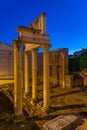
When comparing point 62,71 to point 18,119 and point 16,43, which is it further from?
point 18,119

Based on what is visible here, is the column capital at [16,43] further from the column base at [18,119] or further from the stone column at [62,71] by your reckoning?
the stone column at [62,71]

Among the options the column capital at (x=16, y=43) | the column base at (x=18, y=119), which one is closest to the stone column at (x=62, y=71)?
the column base at (x=18, y=119)

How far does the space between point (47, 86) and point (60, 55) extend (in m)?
11.5

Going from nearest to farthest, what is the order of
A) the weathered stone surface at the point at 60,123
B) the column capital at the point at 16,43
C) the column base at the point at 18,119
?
the weathered stone surface at the point at 60,123
the column base at the point at 18,119
the column capital at the point at 16,43

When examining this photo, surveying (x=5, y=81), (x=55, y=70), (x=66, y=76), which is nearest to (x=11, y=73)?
(x=5, y=81)

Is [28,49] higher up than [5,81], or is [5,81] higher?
[28,49]

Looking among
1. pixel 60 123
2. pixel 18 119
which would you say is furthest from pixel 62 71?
pixel 60 123

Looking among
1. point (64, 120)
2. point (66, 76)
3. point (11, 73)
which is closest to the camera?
point (64, 120)

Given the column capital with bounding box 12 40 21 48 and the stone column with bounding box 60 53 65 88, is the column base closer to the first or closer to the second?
the column capital with bounding box 12 40 21 48

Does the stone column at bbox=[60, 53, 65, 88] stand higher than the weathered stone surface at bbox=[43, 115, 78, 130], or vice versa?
the stone column at bbox=[60, 53, 65, 88]

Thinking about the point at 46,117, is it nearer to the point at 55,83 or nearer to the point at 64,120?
the point at 64,120

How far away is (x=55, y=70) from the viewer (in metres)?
22.3

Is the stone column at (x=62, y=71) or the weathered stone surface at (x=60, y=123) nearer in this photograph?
the weathered stone surface at (x=60, y=123)

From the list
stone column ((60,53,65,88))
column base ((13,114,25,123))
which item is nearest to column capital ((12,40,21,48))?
column base ((13,114,25,123))
